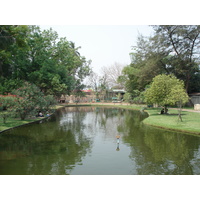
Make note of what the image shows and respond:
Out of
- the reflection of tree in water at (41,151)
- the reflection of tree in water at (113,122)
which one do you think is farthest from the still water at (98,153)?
the reflection of tree in water at (113,122)

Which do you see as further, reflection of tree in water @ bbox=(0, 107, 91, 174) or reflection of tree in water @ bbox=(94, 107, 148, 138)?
reflection of tree in water @ bbox=(94, 107, 148, 138)

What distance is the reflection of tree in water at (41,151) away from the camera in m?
8.30

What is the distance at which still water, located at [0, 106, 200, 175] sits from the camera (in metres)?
8.17

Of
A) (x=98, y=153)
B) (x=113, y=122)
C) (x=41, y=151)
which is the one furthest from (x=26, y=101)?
(x=98, y=153)

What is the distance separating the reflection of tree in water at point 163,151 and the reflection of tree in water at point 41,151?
2861mm

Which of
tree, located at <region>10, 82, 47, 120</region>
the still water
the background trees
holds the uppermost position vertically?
the background trees

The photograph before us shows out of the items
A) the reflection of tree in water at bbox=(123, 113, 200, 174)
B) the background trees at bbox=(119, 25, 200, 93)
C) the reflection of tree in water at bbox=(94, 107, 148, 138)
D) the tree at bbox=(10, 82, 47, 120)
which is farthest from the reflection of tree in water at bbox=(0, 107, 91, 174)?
the background trees at bbox=(119, 25, 200, 93)

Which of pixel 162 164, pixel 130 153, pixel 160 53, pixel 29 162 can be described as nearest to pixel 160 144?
pixel 130 153

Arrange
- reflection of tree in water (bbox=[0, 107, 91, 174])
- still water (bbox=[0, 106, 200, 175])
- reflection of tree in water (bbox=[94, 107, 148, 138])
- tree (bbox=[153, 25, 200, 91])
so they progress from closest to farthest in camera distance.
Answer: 1. still water (bbox=[0, 106, 200, 175])
2. reflection of tree in water (bbox=[0, 107, 91, 174])
3. reflection of tree in water (bbox=[94, 107, 148, 138])
4. tree (bbox=[153, 25, 200, 91])

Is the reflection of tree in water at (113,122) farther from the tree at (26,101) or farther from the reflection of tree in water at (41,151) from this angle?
the tree at (26,101)

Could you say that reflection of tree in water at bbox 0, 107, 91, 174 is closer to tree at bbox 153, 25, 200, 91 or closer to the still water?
the still water

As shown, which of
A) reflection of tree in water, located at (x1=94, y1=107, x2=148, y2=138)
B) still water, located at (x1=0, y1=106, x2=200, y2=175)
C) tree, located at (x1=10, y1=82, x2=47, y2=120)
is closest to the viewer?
still water, located at (x1=0, y1=106, x2=200, y2=175)

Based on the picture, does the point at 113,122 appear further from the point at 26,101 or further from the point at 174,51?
the point at 174,51

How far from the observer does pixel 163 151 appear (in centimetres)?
1079
